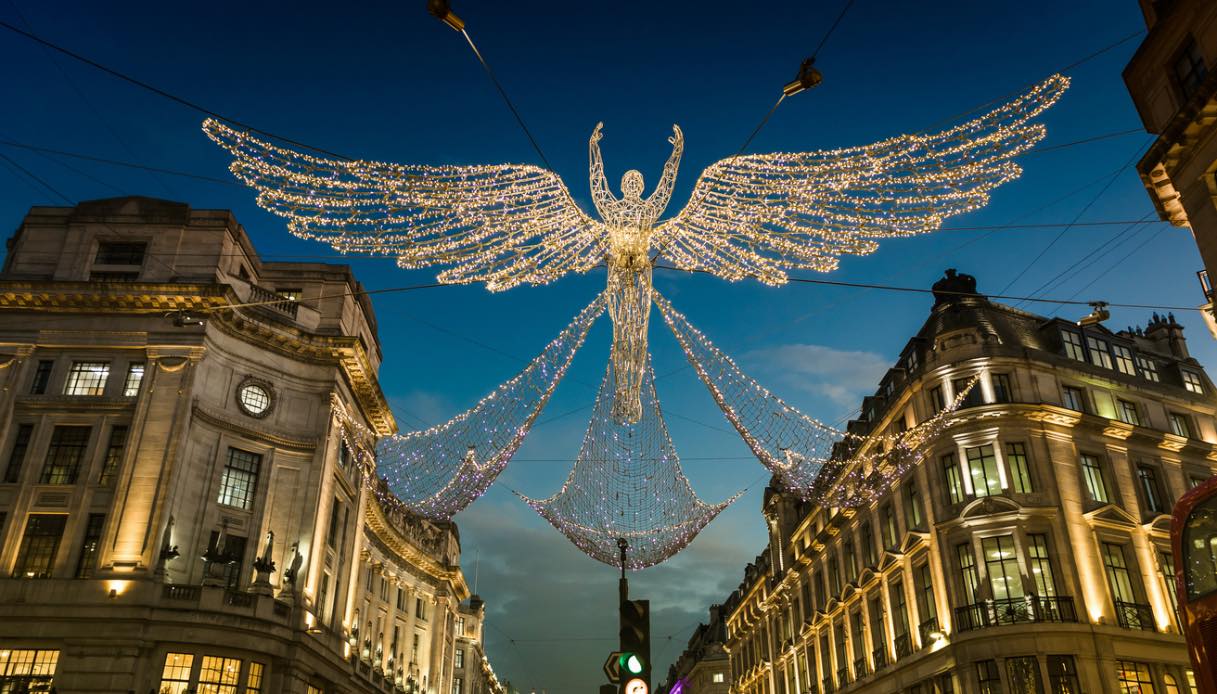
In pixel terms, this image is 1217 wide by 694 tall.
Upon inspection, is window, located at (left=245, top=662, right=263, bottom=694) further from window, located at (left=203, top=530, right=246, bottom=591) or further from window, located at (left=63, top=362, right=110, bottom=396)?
window, located at (left=63, top=362, right=110, bottom=396)

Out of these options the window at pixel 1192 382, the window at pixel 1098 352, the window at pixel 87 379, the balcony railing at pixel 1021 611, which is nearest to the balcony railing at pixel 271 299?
the window at pixel 87 379

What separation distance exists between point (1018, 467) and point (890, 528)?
7202mm

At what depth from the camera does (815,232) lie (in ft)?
45.6

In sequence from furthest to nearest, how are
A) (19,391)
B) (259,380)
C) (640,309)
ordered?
(259,380) < (19,391) < (640,309)

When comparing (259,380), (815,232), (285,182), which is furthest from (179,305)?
(815,232)

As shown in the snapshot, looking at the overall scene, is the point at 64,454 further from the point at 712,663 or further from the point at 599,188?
the point at 712,663

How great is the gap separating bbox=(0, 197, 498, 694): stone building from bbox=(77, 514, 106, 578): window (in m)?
0.05

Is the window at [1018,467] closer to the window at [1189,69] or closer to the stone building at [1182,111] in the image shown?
the stone building at [1182,111]

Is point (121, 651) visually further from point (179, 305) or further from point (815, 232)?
point (815, 232)

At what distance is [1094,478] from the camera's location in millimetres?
33938

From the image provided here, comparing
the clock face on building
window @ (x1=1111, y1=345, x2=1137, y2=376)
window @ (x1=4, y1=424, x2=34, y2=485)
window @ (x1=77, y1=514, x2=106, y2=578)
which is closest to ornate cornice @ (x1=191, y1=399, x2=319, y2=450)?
the clock face on building

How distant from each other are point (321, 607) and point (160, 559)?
743 centimetres

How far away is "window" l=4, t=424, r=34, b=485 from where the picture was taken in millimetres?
30094

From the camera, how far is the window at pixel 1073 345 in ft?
Answer: 121
